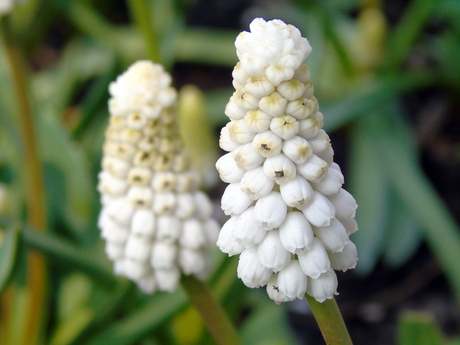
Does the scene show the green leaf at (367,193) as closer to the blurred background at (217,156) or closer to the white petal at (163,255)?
the blurred background at (217,156)

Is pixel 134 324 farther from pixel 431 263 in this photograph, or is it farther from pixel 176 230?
pixel 431 263

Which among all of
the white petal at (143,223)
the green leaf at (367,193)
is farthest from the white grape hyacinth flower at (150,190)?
the green leaf at (367,193)

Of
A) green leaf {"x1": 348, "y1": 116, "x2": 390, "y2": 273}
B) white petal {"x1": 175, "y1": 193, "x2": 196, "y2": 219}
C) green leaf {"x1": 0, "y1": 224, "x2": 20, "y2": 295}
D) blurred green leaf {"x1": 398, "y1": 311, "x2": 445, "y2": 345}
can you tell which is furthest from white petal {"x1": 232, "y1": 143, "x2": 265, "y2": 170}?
green leaf {"x1": 348, "y1": 116, "x2": 390, "y2": 273}

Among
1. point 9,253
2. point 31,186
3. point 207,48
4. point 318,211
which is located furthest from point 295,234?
point 207,48

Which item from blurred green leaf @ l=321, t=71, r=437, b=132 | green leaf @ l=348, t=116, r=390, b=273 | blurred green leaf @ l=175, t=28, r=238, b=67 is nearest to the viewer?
green leaf @ l=348, t=116, r=390, b=273

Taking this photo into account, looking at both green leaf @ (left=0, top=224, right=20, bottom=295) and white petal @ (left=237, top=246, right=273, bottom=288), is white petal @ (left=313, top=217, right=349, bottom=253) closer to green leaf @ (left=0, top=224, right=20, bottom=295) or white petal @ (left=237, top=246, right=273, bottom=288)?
white petal @ (left=237, top=246, right=273, bottom=288)
